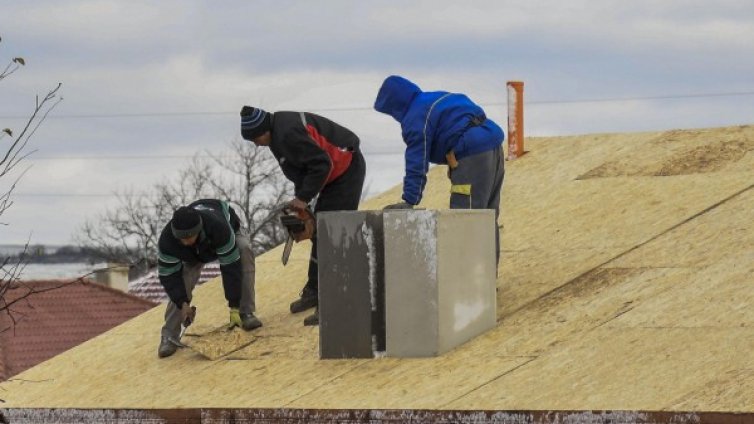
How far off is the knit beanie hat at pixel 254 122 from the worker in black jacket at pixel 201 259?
679 millimetres

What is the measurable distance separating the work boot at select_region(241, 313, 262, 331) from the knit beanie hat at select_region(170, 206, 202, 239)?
3.38ft

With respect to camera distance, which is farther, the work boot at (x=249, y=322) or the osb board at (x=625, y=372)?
the work boot at (x=249, y=322)

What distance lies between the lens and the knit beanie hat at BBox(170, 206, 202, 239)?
11.3 m

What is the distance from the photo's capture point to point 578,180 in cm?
1403

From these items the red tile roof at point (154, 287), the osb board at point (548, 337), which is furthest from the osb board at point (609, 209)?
the red tile roof at point (154, 287)

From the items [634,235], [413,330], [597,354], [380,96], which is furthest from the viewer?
[634,235]

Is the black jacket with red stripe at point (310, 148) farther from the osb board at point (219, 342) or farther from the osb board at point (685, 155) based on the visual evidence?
the osb board at point (685, 155)

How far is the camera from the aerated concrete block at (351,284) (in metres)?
10.7

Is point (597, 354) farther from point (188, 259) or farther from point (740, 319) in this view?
point (188, 259)

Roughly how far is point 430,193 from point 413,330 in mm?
4670

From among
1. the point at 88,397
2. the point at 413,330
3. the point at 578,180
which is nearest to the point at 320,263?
the point at 413,330

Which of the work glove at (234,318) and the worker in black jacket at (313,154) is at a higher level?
the worker in black jacket at (313,154)

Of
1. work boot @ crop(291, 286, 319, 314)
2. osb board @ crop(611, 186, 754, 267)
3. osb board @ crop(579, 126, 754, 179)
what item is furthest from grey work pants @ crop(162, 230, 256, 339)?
osb board @ crop(579, 126, 754, 179)

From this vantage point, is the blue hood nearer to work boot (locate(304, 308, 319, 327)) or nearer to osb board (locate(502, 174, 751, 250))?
work boot (locate(304, 308, 319, 327))
